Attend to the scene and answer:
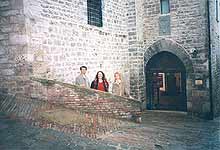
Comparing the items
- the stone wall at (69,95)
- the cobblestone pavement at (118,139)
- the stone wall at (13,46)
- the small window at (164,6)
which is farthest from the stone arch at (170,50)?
the stone wall at (13,46)

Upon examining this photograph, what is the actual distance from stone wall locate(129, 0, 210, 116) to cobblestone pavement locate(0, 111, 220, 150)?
8.71 feet

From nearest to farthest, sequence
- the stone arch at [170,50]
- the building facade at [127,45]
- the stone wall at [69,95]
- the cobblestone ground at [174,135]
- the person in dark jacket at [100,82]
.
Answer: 1. the cobblestone ground at [174,135]
2. the stone wall at [69,95]
3. the building facade at [127,45]
4. the person in dark jacket at [100,82]
5. the stone arch at [170,50]

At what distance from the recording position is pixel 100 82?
11500 millimetres

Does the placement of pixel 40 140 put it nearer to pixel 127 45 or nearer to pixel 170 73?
pixel 127 45

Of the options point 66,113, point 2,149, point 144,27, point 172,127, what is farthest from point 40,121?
point 144,27

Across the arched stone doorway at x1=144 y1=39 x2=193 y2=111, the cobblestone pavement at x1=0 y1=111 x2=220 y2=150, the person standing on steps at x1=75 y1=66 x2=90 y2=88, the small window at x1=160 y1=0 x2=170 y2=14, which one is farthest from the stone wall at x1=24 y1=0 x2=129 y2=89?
the cobblestone pavement at x1=0 y1=111 x2=220 y2=150

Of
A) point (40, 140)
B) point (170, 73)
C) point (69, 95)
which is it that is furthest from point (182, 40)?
point (40, 140)

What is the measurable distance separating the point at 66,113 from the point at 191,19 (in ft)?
24.2

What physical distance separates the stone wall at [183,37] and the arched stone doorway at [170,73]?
3.8 inches

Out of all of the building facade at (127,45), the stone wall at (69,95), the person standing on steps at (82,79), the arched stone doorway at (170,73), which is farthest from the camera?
the arched stone doorway at (170,73)

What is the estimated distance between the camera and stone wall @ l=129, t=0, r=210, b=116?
12.0m

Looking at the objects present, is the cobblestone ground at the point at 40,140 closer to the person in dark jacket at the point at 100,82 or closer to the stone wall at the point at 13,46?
the stone wall at the point at 13,46

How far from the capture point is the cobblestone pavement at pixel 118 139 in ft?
19.6

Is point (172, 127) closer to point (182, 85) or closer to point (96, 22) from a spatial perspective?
point (182, 85)
